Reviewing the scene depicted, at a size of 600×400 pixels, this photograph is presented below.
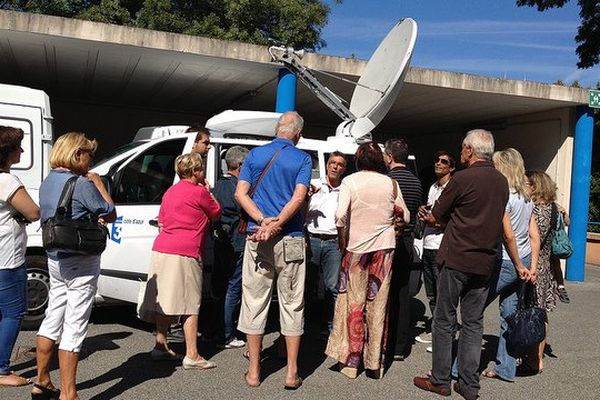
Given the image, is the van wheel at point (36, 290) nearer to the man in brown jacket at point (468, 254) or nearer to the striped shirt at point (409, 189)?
the striped shirt at point (409, 189)

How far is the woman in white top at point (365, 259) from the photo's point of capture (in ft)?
15.0

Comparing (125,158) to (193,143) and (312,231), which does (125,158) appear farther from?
(312,231)

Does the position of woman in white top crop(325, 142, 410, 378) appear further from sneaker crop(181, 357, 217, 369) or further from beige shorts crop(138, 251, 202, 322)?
beige shorts crop(138, 251, 202, 322)

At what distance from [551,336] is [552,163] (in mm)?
6573

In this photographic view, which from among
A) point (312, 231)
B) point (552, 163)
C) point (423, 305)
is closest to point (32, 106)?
point (312, 231)

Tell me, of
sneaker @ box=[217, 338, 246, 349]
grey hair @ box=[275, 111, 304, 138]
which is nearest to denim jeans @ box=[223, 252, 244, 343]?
sneaker @ box=[217, 338, 246, 349]

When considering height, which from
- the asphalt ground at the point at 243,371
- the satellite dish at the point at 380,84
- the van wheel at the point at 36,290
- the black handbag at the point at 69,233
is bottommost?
the asphalt ground at the point at 243,371

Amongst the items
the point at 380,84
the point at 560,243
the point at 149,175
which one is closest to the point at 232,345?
the point at 149,175

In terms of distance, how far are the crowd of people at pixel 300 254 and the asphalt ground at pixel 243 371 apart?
14 centimetres

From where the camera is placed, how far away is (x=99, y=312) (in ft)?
22.1

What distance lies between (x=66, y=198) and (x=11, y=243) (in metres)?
0.70

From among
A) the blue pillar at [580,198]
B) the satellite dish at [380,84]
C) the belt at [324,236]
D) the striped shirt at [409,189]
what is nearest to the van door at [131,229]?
the belt at [324,236]

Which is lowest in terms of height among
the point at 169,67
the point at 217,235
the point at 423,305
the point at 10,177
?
the point at 423,305

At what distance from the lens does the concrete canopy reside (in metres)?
8.46
